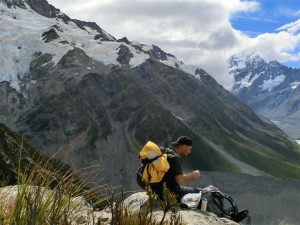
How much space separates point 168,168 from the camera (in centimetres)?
994

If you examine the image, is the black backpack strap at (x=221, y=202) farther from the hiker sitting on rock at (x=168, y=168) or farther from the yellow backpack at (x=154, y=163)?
the yellow backpack at (x=154, y=163)

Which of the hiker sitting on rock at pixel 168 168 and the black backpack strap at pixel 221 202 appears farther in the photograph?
the black backpack strap at pixel 221 202

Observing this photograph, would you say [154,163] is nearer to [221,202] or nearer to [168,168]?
[168,168]

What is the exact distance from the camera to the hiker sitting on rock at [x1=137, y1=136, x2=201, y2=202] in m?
9.91

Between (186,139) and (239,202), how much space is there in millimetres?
174026

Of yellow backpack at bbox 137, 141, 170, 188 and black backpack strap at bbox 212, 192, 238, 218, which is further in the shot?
black backpack strap at bbox 212, 192, 238, 218

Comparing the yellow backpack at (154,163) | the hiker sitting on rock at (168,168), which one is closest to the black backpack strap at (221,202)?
the hiker sitting on rock at (168,168)

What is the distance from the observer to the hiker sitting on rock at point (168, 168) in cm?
991

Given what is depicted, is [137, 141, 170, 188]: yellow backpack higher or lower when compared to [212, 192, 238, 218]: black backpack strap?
higher

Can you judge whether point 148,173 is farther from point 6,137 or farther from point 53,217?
point 6,137

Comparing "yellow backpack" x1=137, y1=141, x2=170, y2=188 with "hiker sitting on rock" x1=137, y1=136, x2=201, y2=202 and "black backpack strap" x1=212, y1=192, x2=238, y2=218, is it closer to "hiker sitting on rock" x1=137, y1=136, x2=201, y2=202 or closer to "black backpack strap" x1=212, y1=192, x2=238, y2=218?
"hiker sitting on rock" x1=137, y1=136, x2=201, y2=202

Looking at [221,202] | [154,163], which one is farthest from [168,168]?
[221,202]

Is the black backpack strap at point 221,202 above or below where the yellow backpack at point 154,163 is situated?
below

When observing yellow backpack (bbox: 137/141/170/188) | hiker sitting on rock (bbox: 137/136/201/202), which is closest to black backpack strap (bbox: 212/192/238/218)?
hiker sitting on rock (bbox: 137/136/201/202)
